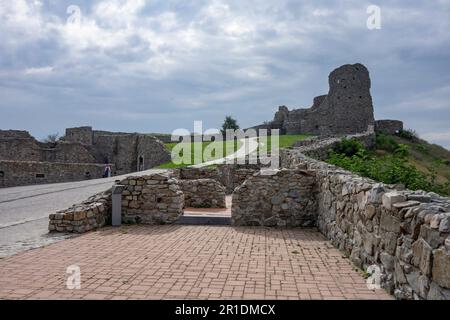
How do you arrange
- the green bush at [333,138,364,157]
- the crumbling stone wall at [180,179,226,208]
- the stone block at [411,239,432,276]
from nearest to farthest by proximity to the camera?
1. the stone block at [411,239,432,276]
2. the crumbling stone wall at [180,179,226,208]
3. the green bush at [333,138,364,157]

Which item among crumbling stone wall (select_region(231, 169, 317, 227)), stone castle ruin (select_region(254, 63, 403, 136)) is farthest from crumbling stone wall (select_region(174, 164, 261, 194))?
stone castle ruin (select_region(254, 63, 403, 136))

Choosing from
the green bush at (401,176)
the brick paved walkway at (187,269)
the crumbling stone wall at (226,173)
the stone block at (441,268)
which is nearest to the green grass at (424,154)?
the crumbling stone wall at (226,173)

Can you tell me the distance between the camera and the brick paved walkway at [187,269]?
5035 millimetres

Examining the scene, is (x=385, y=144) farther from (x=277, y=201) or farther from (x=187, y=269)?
(x=187, y=269)

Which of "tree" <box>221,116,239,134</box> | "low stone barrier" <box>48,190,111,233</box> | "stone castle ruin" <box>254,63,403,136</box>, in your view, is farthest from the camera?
"tree" <box>221,116,239,134</box>

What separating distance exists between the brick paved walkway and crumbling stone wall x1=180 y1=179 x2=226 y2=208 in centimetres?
419

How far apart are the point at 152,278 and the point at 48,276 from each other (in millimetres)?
1583

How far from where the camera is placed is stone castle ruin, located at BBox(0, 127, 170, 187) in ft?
79.0

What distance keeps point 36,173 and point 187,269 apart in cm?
2156

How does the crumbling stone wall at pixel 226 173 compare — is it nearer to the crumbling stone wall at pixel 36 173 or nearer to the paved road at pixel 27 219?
the paved road at pixel 27 219

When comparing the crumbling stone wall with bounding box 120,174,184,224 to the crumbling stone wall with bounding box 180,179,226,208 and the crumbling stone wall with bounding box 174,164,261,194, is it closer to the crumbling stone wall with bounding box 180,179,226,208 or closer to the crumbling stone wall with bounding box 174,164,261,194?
the crumbling stone wall with bounding box 180,179,226,208

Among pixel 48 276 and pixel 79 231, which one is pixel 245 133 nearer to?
pixel 79 231
